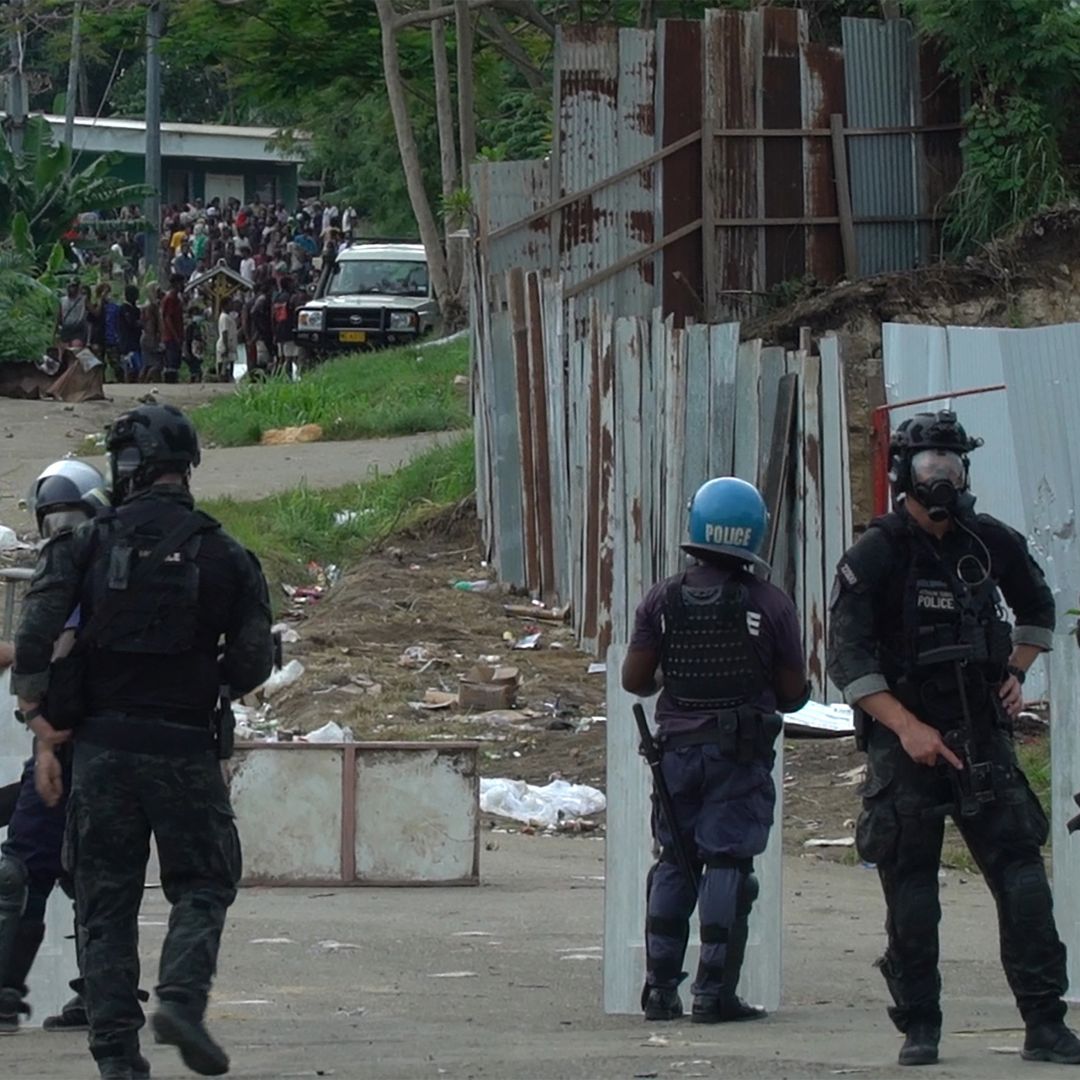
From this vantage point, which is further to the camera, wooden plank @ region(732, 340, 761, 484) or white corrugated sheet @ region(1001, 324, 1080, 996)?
wooden plank @ region(732, 340, 761, 484)

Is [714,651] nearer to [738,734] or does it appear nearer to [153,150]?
[738,734]

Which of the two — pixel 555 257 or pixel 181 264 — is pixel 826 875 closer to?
pixel 555 257

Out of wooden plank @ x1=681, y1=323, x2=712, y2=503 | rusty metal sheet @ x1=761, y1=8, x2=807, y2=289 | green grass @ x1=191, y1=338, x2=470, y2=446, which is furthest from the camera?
green grass @ x1=191, y1=338, x2=470, y2=446

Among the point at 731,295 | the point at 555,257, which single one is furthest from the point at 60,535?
the point at 731,295

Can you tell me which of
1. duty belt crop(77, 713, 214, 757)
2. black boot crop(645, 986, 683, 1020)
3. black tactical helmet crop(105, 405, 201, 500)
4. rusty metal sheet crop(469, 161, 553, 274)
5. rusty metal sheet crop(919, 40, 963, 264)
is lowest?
black boot crop(645, 986, 683, 1020)

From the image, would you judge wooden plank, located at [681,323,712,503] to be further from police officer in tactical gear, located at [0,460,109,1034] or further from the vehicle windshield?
the vehicle windshield

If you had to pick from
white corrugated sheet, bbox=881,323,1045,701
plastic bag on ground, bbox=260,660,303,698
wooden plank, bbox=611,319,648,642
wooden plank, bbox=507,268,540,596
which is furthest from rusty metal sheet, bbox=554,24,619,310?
white corrugated sheet, bbox=881,323,1045,701

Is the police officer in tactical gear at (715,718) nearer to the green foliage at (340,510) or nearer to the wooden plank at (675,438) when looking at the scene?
the wooden plank at (675,438)

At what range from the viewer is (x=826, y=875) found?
29.8ft

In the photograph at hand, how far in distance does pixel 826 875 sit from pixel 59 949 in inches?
151

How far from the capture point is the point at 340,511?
1783 cm

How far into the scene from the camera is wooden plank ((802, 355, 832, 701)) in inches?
441

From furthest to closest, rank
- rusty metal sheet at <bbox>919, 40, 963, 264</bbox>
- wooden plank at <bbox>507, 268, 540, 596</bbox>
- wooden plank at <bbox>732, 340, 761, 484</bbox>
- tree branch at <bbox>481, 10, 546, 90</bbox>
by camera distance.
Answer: tree branch at <bbox>481, 10, 546, 90</bbox> < rusty metal sheet at <bbox>919, 40, 963, 264</bbox> < wooden plank at <bbox>507, 268, 540, 596</bbox> < wooden plank at <bbox>732, 340, 761, 484</bbox>

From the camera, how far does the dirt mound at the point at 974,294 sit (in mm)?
15586
